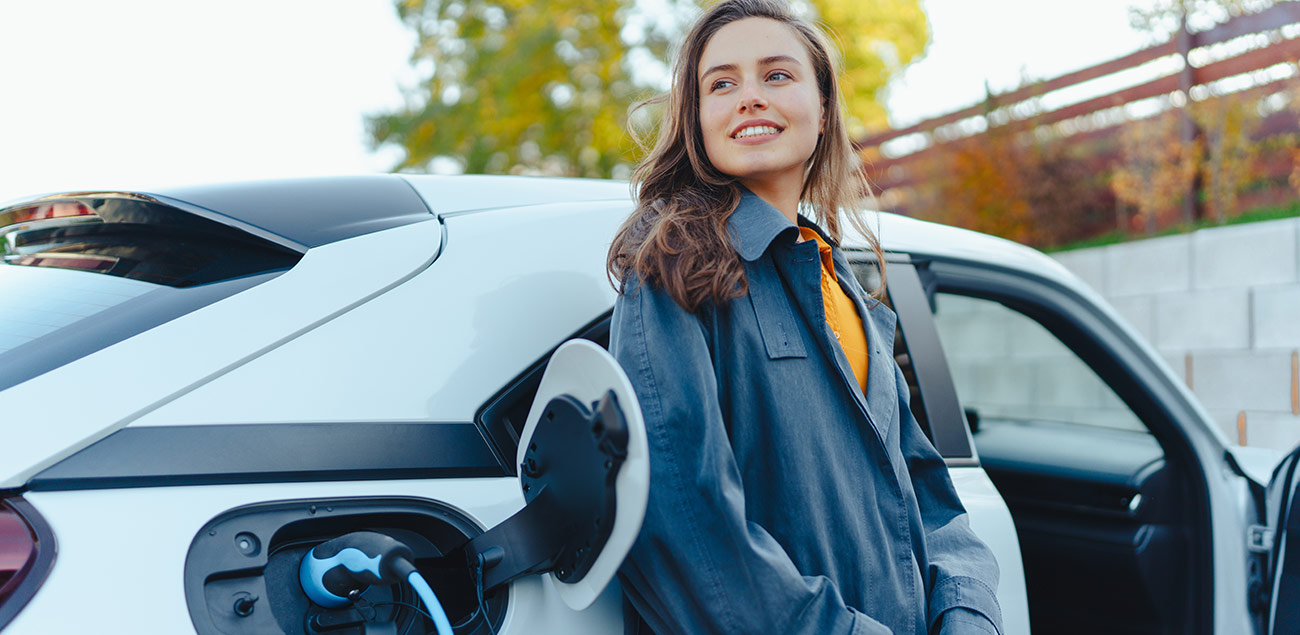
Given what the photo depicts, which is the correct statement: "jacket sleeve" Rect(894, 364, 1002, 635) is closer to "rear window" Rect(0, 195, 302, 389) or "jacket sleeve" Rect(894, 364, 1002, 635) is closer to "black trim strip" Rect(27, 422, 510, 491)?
"black trim strip" Rect(27, 422, 510, 491)

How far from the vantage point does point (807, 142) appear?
5.72 ft

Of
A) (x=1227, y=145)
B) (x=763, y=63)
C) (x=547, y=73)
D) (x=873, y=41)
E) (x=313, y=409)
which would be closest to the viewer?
(x=313, y=409)

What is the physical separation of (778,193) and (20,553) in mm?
1296

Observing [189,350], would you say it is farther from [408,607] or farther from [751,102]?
[751,102]

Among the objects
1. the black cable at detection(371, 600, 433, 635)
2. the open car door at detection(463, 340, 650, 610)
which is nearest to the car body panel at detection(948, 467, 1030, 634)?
the open car door at detection(463, 340, 650, 610)

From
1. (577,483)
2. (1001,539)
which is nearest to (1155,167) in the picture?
(1001,539)

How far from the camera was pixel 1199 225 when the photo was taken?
681 cm

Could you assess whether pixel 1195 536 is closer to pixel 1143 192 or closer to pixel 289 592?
pixel 289 592

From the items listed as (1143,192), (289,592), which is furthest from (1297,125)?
(289,592)

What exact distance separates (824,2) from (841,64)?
10.2 meters

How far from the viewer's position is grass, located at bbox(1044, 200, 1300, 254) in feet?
20.0

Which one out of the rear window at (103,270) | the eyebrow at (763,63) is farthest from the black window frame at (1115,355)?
the rear window at (103,270)

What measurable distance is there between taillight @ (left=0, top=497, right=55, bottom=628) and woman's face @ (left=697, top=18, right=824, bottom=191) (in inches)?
45.9

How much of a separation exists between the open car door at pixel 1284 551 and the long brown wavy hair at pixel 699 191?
122 cm
